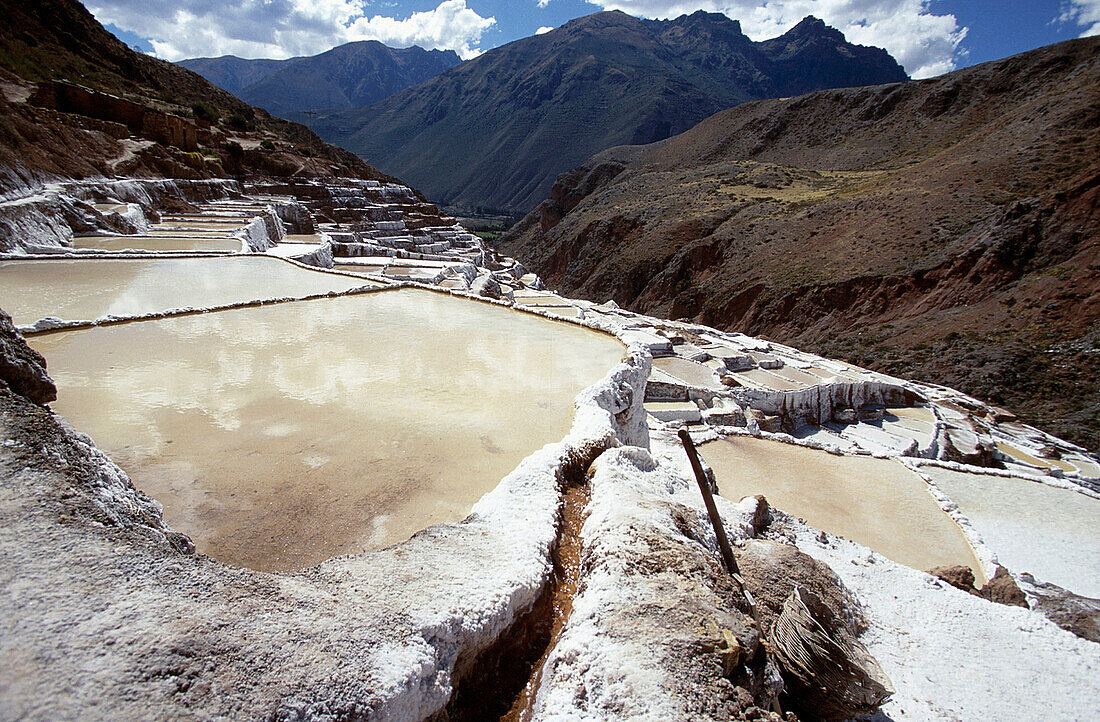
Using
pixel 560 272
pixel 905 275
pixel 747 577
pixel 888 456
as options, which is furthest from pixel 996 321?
pixel 560 272

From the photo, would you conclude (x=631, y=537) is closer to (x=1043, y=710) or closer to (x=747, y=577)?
(x=747, y=577)

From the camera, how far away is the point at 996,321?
2347 cm

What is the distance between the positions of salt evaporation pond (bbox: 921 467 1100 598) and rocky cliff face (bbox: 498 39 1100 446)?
12500 mm

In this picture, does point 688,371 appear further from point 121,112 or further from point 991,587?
point 121,112

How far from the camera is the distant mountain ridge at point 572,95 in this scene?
12219 centimetres

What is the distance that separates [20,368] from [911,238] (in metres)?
36.4

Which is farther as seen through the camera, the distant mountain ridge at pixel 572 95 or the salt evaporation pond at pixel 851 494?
the distant mountain ridge at pixel 572 95

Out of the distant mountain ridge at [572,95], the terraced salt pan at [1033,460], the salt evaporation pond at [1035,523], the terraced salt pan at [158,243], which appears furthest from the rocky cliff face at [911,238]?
the distant mountain ridge at [572,95]

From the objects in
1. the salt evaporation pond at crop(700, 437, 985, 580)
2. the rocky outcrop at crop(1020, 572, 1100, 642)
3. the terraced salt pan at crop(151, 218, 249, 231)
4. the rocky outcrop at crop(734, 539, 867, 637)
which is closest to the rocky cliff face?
the salt evaporation pond at crop(700, 437, 985, 580)

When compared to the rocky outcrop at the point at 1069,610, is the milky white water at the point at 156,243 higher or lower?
higher

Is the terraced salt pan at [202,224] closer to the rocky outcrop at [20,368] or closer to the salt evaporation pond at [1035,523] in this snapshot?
the rocky outcrop at [20,368]

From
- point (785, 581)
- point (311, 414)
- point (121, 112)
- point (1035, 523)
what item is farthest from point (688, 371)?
point (121, 112)

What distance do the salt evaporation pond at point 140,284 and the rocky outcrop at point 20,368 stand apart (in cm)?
359

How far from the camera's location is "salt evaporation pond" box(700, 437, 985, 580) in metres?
7.05
